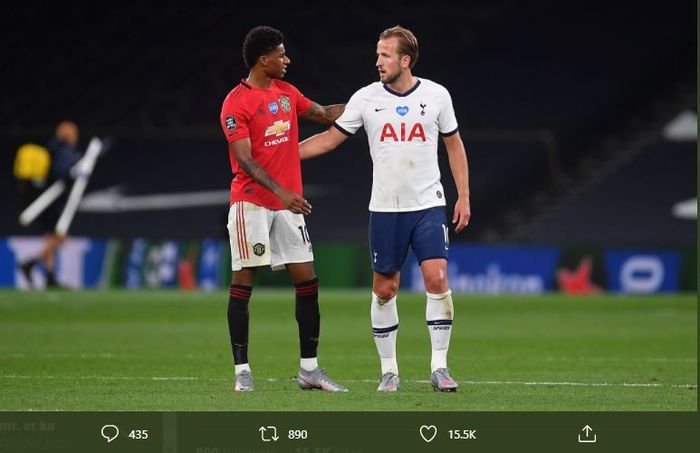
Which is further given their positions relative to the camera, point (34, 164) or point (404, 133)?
point (34, 164)

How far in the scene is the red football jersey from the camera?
400 inches

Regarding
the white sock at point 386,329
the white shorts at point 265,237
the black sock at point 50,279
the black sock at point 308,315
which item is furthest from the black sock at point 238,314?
the black sock at point 50,279

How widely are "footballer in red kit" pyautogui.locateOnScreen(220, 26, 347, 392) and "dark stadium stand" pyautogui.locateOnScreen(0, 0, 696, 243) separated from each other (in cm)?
2295

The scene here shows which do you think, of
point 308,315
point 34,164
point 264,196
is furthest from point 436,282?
point 34,164

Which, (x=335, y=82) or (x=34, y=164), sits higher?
(x=335, y=82)

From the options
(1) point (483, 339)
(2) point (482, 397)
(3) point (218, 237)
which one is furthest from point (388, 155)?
(3) point (218, 237)

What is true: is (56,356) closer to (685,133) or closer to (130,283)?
(130,283)

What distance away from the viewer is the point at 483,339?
1669cm

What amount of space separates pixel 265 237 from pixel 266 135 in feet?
2.17

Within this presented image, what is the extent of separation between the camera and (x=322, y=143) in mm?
10570

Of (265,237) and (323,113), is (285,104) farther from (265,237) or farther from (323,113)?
(265,237)
